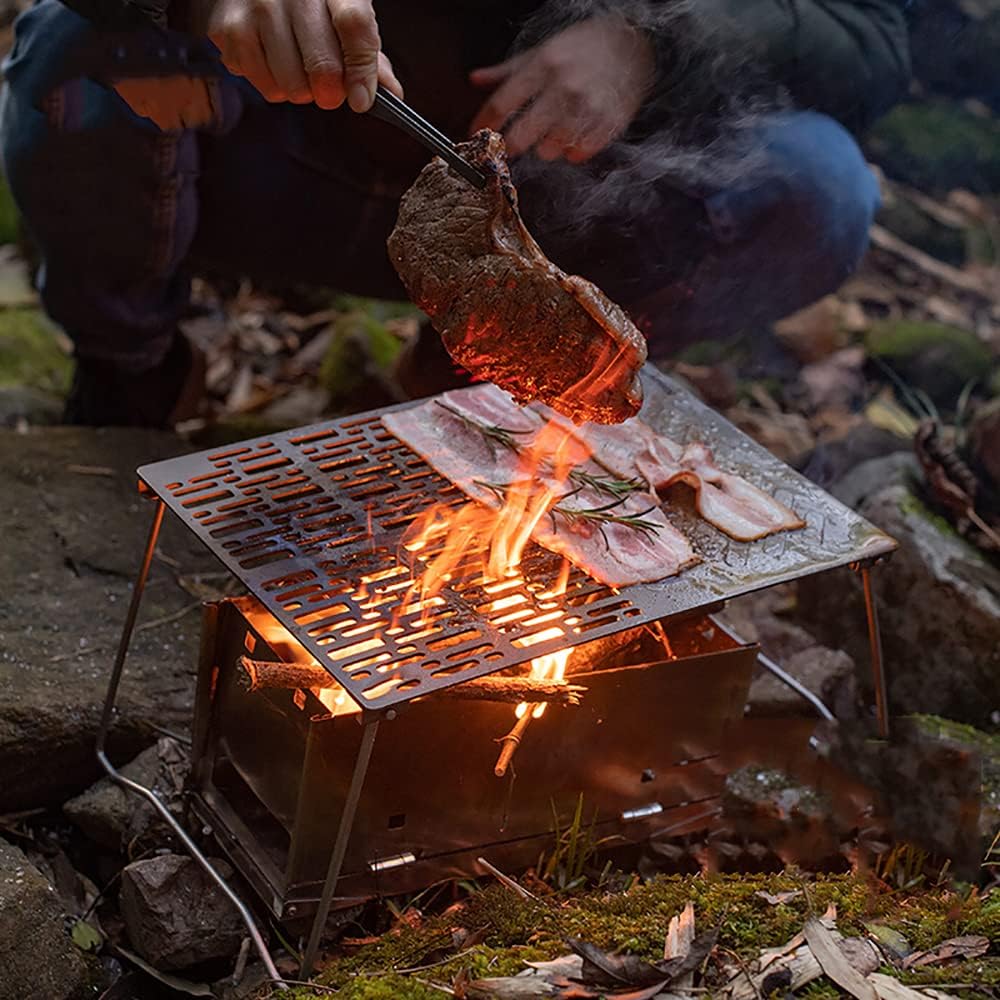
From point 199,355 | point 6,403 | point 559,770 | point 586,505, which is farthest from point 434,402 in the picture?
point 6,403

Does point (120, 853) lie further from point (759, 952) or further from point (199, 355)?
point (199, 355)

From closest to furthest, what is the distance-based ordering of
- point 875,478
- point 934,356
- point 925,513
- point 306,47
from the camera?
point 306,47 → point 925,513 → point 875,478 → point 934,356

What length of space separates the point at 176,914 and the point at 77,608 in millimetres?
1183

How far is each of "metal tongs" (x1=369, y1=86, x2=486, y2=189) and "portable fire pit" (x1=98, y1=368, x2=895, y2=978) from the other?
2.63ft

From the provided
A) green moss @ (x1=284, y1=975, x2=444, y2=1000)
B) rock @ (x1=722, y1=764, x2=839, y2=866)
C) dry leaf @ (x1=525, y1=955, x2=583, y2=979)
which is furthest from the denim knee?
green moss @ (x1=284, y1=975, x2=444, y2=1000)

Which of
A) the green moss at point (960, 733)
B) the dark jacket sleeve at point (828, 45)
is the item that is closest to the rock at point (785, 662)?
the green moss at point (960, 733)

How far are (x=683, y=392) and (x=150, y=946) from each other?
82.2 inches

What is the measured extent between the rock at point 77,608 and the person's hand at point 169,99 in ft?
4.04

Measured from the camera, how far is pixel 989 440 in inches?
183

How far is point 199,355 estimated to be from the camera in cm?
526

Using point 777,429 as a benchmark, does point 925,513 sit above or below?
above

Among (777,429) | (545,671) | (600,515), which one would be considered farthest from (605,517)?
(777,429)

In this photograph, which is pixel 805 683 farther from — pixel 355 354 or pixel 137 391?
pixel 137 391

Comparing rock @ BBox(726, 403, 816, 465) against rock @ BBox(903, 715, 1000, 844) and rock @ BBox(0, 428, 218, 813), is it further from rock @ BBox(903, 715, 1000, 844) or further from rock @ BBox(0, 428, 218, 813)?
rock @ BBox(0, 428, 218, 813)
